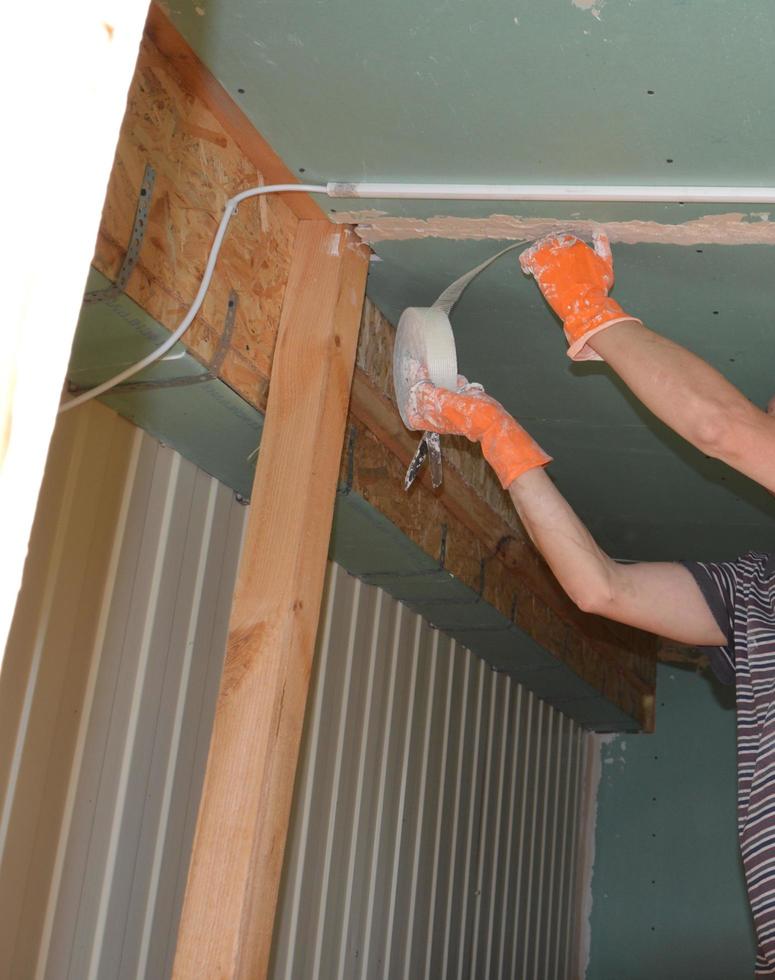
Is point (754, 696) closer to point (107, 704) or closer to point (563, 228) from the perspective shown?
point (563, 228)

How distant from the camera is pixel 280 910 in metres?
3.08

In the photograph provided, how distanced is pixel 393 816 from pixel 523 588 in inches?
38.9

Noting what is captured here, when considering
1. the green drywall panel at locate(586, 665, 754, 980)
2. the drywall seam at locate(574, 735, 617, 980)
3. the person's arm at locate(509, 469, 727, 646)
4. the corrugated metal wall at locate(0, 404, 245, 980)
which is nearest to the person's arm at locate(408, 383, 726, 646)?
the person's arm at locate(509, 469, 727, 646)

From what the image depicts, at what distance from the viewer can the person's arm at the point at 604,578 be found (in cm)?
253

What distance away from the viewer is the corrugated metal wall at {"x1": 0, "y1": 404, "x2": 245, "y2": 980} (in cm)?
227

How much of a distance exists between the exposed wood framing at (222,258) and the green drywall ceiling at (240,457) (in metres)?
0.05

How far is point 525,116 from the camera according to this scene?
2.09 metres

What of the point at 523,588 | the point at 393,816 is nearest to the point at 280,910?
the point at 393,816

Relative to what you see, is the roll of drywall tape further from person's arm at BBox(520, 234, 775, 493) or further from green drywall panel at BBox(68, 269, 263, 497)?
green drywall panel at BBox(68, 269, 263, 497)

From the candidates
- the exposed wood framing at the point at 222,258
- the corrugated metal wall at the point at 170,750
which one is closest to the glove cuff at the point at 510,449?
the exposed wood framing at the point at 222,258

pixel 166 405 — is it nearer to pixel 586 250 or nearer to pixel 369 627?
pixel 586 250

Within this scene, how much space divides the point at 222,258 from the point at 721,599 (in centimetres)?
139

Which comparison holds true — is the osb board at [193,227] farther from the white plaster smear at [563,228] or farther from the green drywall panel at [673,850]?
the green drywall panel at [673,850]

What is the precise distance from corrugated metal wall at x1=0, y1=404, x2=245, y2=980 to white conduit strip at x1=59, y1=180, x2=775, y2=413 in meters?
0.32
